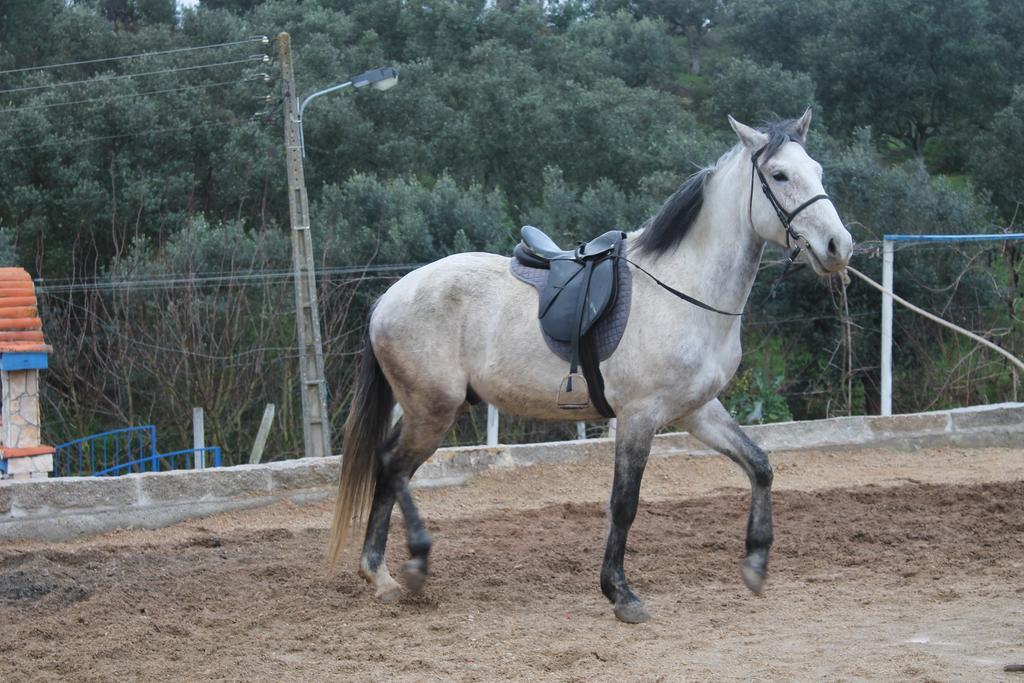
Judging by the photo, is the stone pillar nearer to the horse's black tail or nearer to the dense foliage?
the horse's black tail

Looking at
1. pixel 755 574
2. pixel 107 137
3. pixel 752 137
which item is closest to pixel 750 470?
pixel 755 574

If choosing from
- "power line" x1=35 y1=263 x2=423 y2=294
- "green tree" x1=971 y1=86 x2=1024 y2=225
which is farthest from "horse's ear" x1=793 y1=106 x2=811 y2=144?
"green tree" x1=971 y1=86 x2=1024 y2=225

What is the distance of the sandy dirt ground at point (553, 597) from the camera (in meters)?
Answer: 4.53

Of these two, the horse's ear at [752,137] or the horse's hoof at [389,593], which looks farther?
the horse's hoof at [389,593]

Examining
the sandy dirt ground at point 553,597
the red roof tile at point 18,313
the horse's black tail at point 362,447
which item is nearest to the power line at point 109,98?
the red roof tile at point 18,313

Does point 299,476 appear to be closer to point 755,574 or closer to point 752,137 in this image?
point 755,574

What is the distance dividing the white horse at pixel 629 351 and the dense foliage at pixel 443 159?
24.7ft

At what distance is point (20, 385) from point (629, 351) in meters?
4.80

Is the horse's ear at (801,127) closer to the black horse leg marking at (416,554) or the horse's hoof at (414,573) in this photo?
the black horse leg marking at (416,554)

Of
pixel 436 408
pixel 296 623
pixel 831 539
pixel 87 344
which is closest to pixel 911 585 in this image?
pixel 831 539

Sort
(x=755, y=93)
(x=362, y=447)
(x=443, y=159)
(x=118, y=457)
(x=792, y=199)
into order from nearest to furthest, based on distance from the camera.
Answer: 1. (x=792, y=199)
2. (x=362, y=447)
3. (x=118, y=457)
4. (x=443, y=159)
5. (x=755, y=93)

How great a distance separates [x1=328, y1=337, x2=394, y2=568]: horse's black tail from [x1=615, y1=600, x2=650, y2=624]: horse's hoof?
5.24ft

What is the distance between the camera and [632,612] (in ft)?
17.1

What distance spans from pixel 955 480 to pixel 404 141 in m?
19.7
